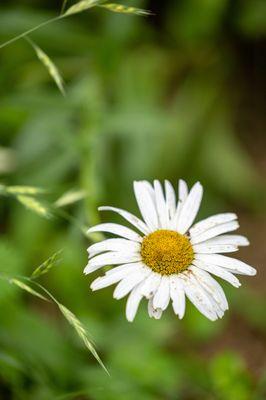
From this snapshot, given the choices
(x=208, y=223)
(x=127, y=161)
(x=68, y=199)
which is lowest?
(x=127, y=161)

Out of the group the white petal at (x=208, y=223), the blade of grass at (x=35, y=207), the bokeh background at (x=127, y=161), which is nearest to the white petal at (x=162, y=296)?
the white petal at (x=208, y=223)

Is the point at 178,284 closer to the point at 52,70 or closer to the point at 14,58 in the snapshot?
the point at 52,70

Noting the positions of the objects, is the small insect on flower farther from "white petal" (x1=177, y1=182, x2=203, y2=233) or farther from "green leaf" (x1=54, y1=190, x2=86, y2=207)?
"green leaf" (x1=54, y1=190, x2=86, y2=207)

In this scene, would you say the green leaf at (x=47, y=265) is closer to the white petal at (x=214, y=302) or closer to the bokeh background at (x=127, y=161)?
the white petal at (x=214, y=302)

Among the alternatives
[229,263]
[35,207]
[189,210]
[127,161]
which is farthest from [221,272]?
[127,161]

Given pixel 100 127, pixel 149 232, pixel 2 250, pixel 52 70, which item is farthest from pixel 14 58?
pixel 149 232

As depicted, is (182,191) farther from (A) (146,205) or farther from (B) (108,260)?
(B) (108,260)
